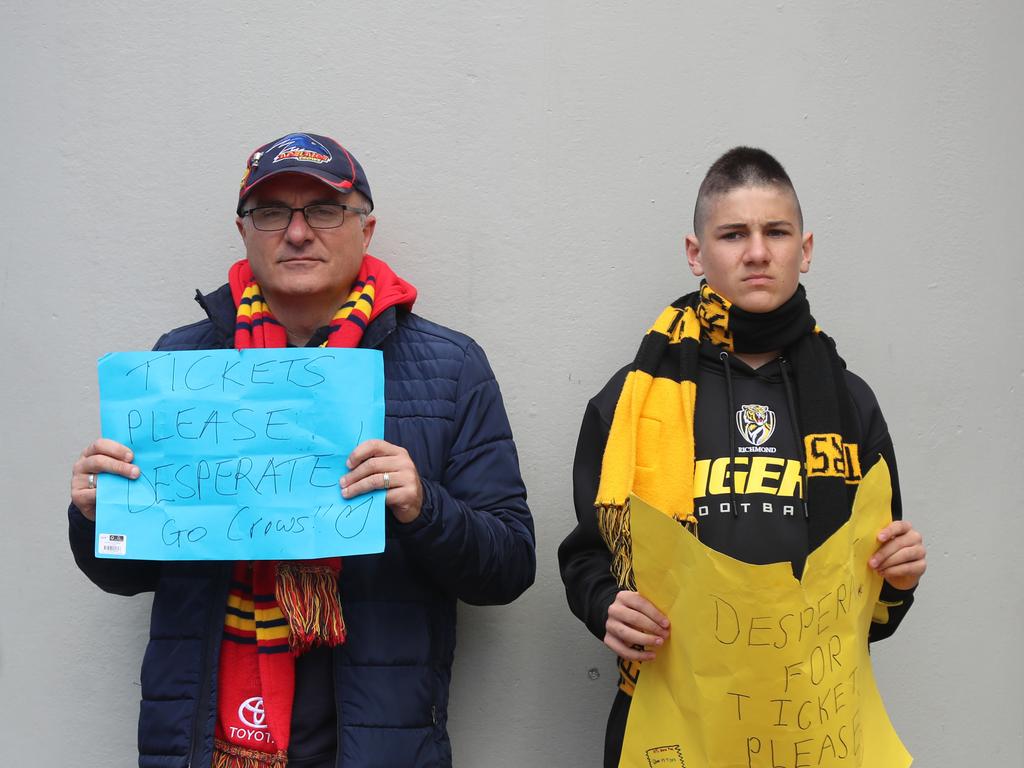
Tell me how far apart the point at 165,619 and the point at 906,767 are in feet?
5.09

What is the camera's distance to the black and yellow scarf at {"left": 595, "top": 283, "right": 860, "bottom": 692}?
2146mm

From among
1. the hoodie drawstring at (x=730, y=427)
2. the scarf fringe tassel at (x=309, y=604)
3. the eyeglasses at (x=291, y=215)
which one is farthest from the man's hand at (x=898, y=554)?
the eyeglasses at (x=291, y=215)

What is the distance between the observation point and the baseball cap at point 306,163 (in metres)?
Answer: 2.30

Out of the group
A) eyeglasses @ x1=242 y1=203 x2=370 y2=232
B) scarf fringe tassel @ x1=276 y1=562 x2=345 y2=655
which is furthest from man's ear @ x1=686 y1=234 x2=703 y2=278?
scarf fringe tassel @ x1=276 y1=562 x2=345 y2=655

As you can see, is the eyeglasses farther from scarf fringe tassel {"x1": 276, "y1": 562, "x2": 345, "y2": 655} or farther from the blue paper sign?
scarf fringe tassel {"x1": 276, "y1": 562, "x2": 345, "y2": 655}

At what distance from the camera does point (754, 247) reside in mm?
2262

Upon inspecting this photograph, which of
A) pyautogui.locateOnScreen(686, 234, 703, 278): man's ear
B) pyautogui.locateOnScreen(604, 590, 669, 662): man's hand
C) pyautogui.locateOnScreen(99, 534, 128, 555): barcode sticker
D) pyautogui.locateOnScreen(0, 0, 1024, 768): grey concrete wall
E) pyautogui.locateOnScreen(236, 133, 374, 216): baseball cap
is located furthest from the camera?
pyautogui.locateOnScreen(0, 0, 1024, 768): grey concrete wall

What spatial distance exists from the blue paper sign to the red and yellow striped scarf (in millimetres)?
128

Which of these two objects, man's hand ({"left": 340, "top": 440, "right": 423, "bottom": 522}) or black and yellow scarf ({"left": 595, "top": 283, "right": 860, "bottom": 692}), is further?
black and yellow scarf ({"left": 595, "top": 283, "right": 860, "bottom": 692})

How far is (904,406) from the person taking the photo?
2.93 meters

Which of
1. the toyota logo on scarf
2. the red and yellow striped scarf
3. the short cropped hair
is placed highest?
the short cropped hair

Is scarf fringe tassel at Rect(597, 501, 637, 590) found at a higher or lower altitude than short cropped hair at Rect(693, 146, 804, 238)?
lower

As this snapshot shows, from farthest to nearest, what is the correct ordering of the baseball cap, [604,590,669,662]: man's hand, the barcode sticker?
the baseball cap < the barcode sticker < [604,590,669,662]: man's hand

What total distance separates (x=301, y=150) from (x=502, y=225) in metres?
0.71
